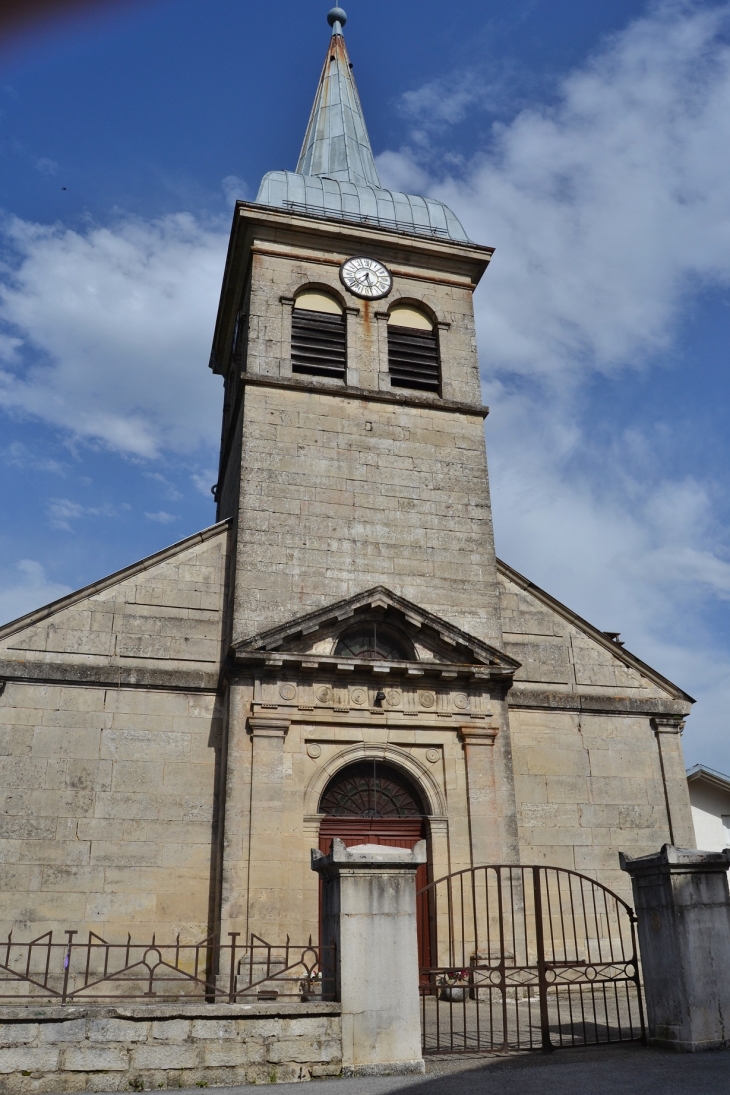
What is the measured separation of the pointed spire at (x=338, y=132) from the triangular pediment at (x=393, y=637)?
37.5 ft

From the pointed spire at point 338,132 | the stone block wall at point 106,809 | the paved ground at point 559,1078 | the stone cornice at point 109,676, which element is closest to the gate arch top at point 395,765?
the stone block wall at point 106,809

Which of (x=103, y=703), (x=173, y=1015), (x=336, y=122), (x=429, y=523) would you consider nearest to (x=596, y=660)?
(x=429, y=523)

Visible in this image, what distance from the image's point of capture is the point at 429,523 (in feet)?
57.6

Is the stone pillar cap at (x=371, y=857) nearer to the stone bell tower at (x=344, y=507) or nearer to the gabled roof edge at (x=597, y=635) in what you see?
the stone bell tower at (x=344, y=507)

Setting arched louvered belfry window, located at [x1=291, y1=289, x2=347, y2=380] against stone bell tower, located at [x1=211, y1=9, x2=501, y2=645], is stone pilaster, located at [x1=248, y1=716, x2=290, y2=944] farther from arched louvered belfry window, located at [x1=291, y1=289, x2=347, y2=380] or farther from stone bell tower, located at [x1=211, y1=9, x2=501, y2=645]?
arched louvered belfry window, located at [x1=291, y1=289, x2=347, y2=380]

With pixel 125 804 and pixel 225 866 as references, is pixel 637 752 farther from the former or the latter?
pixel 125 804

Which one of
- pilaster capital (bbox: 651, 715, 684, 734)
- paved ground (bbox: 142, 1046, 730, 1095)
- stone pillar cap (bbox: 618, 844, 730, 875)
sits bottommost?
paved ground (bbox: 142, 1046, 730, 1095)

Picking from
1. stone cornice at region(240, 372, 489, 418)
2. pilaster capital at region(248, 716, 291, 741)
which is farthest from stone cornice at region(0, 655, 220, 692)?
stone cornice at region(240, 372, 489, 418)

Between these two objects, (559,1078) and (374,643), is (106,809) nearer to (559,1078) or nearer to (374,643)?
(374,643)

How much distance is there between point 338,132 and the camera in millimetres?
24141

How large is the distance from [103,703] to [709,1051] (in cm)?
989

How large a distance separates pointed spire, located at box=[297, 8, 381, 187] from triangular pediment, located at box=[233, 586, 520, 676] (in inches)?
450

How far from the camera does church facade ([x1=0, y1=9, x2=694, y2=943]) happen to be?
46.4ft

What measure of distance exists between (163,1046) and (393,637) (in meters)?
9.17
